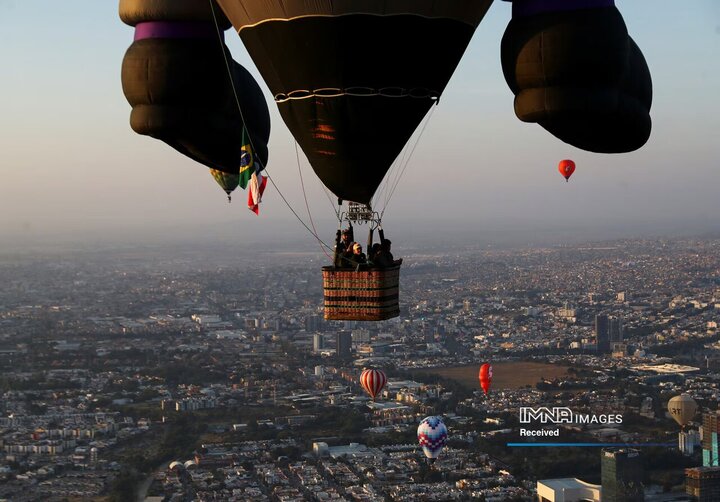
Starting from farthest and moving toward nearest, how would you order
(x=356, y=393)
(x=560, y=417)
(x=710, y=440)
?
(x=356, y=393) < (x=560, y=417) < (x=710, y=440)

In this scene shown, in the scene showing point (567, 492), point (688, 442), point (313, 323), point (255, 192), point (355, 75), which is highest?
point (355, 75)

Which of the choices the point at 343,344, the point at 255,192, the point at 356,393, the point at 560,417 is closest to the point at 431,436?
the point at 560,417

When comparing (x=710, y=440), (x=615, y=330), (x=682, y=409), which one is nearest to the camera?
(x=710, y=440)

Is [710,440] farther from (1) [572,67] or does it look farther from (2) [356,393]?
(1) [572,67]

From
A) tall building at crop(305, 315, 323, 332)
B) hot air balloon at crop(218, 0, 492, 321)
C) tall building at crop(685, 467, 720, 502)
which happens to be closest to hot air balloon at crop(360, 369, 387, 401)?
tall building at crop(685, 467, 720, 502)

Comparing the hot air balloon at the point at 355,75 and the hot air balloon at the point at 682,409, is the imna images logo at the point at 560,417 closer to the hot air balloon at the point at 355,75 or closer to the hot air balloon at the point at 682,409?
the hot air balloon at the point at 682,409

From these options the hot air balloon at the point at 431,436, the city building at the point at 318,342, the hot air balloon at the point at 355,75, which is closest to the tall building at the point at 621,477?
the hot air balloon at the point at 431,436

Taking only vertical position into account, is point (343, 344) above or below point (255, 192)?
below
